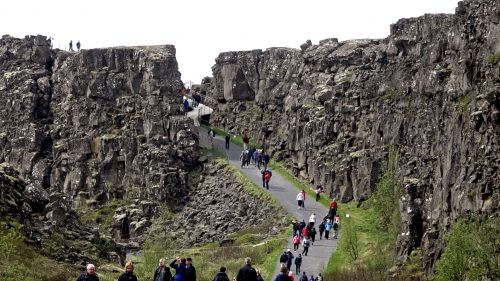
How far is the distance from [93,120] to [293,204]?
35.9m

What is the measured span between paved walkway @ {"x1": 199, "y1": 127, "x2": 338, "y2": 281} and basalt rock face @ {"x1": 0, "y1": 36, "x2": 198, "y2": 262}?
459 cm

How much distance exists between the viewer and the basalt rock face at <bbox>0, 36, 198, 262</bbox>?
4759 inches

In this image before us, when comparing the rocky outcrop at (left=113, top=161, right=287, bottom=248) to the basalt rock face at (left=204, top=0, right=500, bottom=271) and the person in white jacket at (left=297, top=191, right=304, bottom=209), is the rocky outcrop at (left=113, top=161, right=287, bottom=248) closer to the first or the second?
the person in white jacket at (left=297, top=191, right=304, bottom=209)

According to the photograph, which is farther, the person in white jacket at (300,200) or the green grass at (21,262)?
the person in white jacket at (300,200)

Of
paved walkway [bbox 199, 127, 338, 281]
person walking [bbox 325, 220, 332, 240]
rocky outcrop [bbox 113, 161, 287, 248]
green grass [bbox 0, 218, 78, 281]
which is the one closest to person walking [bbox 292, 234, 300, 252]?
paved walkway [bbox 199, 127, 338, 281]

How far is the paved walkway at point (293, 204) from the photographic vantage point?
257 feet

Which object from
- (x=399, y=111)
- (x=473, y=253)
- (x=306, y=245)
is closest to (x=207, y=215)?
(x=399, y=111)

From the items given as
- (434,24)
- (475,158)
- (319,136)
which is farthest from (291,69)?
(475,158)

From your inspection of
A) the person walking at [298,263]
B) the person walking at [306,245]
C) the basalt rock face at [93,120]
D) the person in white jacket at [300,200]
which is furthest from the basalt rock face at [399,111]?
the basalt rock face at [93,120]

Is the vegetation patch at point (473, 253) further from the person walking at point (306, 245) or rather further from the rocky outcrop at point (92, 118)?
the rocky outcrop at point (92, 118)

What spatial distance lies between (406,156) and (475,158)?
24636 mm

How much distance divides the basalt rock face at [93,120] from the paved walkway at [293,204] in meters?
4.59

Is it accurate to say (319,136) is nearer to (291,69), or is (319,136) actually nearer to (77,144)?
(291,69)

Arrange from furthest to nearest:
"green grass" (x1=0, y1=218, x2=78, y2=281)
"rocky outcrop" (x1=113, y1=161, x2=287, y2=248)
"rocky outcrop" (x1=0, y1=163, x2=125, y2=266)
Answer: "rocky outcrop" (x1=113, y1=161, x2=287, y2=248) → "rocky outcrop" (x1=0, y1=163, x2=125, y2=266) → "green grass" (x1=0, y1=218, x2=78, y2=281)
